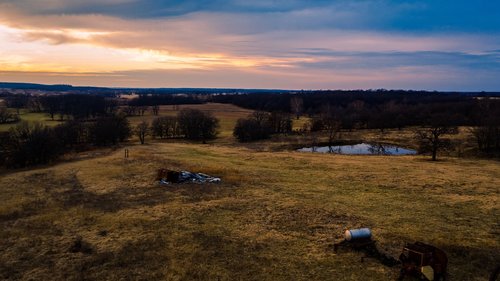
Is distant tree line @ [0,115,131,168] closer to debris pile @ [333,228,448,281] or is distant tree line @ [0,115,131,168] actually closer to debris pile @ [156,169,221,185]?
debris pile @ [156,169,221,185]

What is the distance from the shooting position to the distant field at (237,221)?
57.6 feet

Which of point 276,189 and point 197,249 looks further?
point 276,189

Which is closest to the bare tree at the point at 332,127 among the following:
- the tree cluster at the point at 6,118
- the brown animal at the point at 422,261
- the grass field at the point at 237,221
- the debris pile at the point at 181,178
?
the grass field at the point at 237,221

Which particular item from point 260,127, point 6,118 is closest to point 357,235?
point 260,127

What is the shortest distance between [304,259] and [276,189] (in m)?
14.3

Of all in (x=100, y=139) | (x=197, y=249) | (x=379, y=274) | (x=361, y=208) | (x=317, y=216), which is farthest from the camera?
(x=100, y=139)

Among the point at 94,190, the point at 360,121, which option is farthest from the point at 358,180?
the point at 360,121

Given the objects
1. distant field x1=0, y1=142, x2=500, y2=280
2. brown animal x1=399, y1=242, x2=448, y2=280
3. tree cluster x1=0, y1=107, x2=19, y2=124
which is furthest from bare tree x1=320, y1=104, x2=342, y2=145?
tree cluster x1=0, y1=107, x2=19, y2=124

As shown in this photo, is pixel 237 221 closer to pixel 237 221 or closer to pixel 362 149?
pixel 237 221

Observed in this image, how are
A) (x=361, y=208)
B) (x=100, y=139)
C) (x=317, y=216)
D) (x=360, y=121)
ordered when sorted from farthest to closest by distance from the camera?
(x=360, y=121), (x=100, y=139), (x=361, y=208), (x=317, y=216)

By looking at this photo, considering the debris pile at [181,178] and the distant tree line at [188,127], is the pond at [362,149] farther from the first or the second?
the debris pile at [181,178]

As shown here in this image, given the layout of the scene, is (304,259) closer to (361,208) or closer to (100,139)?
(361,208)

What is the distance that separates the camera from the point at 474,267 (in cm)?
1747

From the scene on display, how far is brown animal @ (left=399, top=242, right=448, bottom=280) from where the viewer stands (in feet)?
51.6
